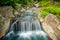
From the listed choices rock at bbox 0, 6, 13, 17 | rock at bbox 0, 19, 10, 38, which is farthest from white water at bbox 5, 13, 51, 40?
rock at bbox 0, 6, 13, 17

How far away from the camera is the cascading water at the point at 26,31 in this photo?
1087cm

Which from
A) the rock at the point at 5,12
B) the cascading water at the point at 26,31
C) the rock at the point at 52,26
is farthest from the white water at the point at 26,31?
the rock at the point at 5,12

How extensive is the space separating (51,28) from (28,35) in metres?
2.08

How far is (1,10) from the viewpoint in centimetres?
1192

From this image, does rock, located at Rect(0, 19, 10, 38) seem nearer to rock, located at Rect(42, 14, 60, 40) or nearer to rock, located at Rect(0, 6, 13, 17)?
rock, located at Rect(0, 6, 13, 17)

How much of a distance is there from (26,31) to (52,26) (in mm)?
2572

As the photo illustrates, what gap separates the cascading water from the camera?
1087 cm

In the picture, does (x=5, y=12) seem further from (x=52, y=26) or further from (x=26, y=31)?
(x=52, y=26)

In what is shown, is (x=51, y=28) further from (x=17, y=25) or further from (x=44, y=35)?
(x=17, y=25)

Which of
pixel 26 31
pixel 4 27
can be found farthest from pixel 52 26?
pixel 4 27

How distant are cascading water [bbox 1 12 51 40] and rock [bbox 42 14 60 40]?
2.67 ft

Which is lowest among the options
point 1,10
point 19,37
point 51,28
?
point 19,37

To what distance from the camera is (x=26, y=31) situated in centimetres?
1163

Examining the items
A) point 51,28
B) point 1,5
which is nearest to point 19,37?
Result: point 51,28
